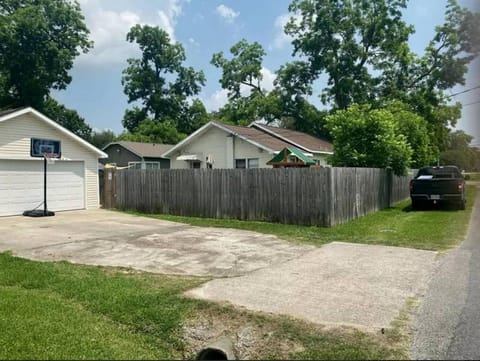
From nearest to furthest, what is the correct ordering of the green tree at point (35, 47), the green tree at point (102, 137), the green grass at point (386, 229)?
the green grass at point (386, 229) → the green tree at point (35, 47) → the green tree at point (102, 137)

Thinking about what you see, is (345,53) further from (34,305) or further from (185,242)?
(34,305)

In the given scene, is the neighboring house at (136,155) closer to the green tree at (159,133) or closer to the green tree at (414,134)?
the green tree at (159,133)

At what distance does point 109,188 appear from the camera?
1753cm

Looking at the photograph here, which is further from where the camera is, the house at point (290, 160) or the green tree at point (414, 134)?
the green tree at point (414, 134)

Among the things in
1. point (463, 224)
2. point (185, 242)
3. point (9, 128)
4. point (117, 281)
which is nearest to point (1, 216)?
point (9, 128)

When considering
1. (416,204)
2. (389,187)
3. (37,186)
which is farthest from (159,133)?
(416,204)

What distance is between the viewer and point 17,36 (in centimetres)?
3303

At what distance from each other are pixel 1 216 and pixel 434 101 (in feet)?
93.3

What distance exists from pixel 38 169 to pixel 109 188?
2779mm

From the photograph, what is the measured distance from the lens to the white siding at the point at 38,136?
15.2 m

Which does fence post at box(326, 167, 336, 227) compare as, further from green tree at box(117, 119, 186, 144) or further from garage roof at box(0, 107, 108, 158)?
green tree at box(117, 119, 186, 144)

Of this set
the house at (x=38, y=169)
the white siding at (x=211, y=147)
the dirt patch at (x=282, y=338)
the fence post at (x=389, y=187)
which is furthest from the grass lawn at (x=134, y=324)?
the white siding at (x=211, y=147)

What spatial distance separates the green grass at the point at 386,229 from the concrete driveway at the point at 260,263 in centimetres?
68

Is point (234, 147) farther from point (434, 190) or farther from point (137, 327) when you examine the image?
point (137, 327)
